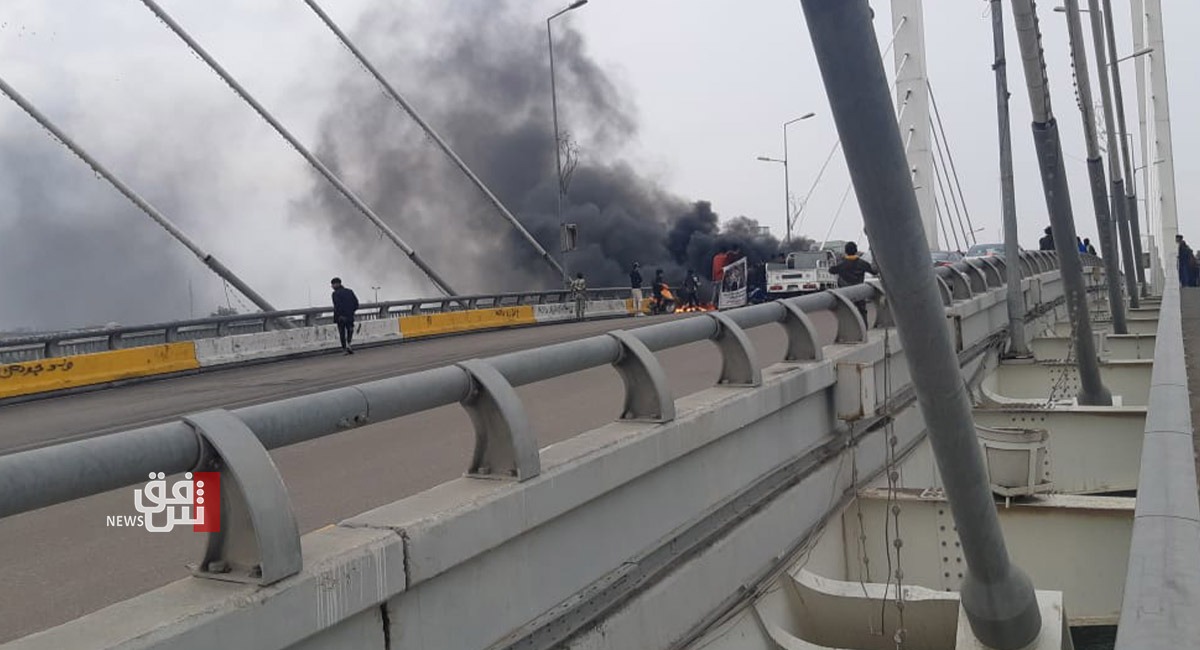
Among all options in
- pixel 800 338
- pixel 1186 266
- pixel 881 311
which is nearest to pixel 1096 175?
pixel 881 311

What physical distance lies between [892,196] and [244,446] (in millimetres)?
2152

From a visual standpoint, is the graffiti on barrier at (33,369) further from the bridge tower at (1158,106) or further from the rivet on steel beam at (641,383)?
the bridge tower at (1158,106)

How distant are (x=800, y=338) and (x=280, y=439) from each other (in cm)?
494

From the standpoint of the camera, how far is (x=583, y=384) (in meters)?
12.0

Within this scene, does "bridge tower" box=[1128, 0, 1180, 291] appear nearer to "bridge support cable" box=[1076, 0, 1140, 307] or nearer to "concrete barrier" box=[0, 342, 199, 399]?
"bridge support cable" box=[1076, 0, 1140, 307]

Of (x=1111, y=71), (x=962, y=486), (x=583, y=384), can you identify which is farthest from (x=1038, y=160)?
(x=1111, y=71)

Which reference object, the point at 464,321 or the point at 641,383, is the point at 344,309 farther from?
the point at 641,383

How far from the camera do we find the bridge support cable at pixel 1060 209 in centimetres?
1129

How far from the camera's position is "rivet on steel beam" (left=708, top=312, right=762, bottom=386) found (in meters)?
6.12

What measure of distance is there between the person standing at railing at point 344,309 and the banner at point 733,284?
18092mm

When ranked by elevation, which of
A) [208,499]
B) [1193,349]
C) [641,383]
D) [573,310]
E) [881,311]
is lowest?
[1193,349]

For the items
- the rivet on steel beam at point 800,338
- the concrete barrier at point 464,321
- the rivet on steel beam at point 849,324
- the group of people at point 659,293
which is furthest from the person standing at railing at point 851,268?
the group of people at point 659,293

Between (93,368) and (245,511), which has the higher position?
(93,368)

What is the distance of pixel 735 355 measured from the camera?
6266 millimetres
